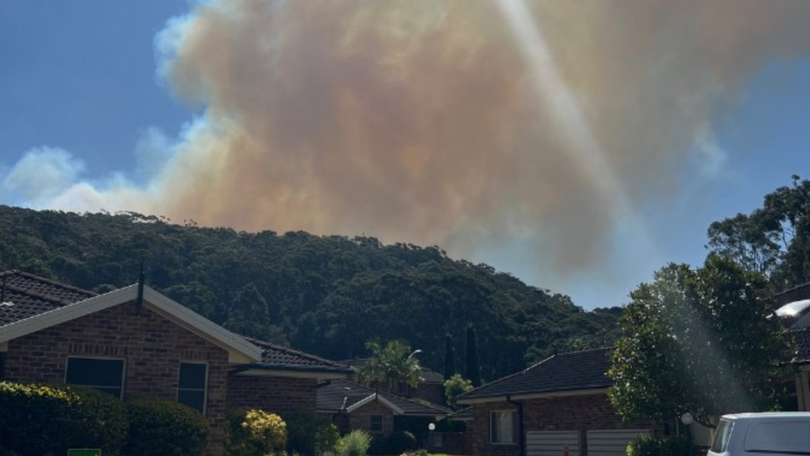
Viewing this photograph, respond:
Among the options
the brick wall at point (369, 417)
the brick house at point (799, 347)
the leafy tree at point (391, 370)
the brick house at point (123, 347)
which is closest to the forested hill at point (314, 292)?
the leafy tree at point (391, 370)

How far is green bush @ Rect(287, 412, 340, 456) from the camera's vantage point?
2150cm

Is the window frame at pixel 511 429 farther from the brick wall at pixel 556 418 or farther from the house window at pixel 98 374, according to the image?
the house window at pixel 98 374

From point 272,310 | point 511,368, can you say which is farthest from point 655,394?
point 272,310

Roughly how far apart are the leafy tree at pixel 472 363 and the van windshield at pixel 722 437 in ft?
216

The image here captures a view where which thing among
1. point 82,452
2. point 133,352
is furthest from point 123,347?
point 82,452

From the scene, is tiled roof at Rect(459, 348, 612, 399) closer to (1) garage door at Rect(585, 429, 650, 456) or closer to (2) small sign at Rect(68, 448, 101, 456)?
(1) garage door at Rect(585, 429, 650, 456)

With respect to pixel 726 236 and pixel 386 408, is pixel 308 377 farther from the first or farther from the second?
pixel 726 236

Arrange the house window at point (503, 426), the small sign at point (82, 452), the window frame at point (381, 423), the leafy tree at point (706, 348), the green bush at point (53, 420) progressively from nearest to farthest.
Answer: the small sign at point (82, 452) < the green bush at point (53, 420) < the leafy tree at point (706, 348) < the house window at point (503, 426) < the window frame at point (381, 423)

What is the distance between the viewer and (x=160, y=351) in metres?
18.1

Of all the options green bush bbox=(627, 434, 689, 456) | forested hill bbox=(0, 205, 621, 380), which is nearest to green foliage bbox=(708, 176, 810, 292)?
forested hill bbox=(0, 205, 621, 380)

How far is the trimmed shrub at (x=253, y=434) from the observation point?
19.4 meters

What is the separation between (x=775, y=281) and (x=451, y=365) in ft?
98.1

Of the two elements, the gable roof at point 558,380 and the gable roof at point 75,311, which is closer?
the gable roof at point 75,311

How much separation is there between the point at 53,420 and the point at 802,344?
60.0 feet
